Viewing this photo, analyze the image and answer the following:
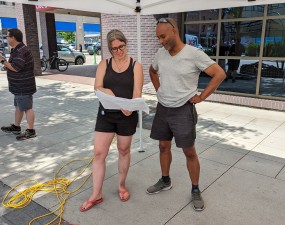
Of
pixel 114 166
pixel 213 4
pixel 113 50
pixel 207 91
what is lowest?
pixel 114 166

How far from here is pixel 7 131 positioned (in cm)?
538

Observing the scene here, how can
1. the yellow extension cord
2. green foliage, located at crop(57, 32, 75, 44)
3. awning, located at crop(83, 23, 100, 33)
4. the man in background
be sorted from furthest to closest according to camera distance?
awning, located at crop(83, 23, 100, 33) < green foliage, located at crop(57, 32, 75, 44) < the man in background < the yellow extension cord

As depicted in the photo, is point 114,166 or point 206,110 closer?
point 114,166

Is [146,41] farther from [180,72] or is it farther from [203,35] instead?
[180,72]

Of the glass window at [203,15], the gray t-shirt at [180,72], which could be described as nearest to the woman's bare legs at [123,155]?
the gray t-shirt at [180,72]

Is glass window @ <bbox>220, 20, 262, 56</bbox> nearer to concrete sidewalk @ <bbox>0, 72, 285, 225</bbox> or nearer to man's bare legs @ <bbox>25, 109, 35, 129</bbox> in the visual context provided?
concrete sidewalk @ <bbox>0, 72, 285, 225</bbox>

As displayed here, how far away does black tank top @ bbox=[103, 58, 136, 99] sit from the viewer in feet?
9.02

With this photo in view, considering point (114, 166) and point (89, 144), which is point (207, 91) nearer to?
point (114, 166)

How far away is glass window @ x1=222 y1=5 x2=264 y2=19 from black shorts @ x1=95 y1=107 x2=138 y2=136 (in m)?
5.99

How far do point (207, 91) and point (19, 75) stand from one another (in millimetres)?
3469

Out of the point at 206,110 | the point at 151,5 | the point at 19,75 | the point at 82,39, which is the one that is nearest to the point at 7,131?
the point at 19,75

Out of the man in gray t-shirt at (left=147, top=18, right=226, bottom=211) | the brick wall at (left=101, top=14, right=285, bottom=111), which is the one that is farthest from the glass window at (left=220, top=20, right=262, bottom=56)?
the man in gray t-shirt at (left=147, top=18, right=226, bottom=211)

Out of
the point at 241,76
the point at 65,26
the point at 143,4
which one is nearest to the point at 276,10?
the point at 241,76

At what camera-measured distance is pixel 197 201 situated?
3.00m
